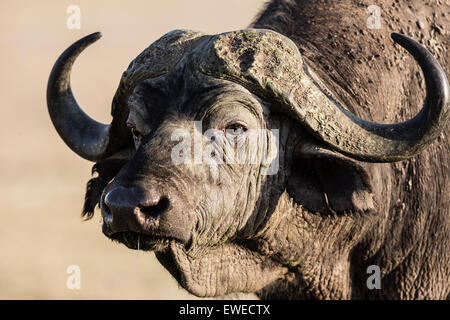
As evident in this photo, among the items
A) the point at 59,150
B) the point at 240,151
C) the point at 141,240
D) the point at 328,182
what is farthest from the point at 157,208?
the point at 59,150

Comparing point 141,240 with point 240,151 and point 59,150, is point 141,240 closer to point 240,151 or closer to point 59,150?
point 240,151

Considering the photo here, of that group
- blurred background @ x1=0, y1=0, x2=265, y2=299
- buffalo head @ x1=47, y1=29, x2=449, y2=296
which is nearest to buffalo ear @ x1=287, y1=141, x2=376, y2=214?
buffalo head @ x1=47, y1=29, x2=449, y2=296

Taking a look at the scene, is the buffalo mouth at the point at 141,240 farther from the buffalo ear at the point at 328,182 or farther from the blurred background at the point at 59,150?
the blurred background at the point at 59,150

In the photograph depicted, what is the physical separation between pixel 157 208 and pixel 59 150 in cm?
1567

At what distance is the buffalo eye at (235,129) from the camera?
4613mm

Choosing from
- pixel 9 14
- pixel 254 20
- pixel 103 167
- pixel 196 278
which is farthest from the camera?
pixel 9 14

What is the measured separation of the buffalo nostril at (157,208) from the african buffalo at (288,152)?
0.04 feet

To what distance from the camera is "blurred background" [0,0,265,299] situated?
1198cm

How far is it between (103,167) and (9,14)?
98.7ft

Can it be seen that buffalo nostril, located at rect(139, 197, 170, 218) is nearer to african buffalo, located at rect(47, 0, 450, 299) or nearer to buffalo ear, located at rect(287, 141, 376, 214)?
african buffalo, located at rect(47, 0, 450, 299)

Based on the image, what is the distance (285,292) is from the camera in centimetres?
543

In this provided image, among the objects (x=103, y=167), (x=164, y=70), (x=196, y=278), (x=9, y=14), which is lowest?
(x=9, y=14)

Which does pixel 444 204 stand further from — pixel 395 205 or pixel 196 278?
pixel 196 278
